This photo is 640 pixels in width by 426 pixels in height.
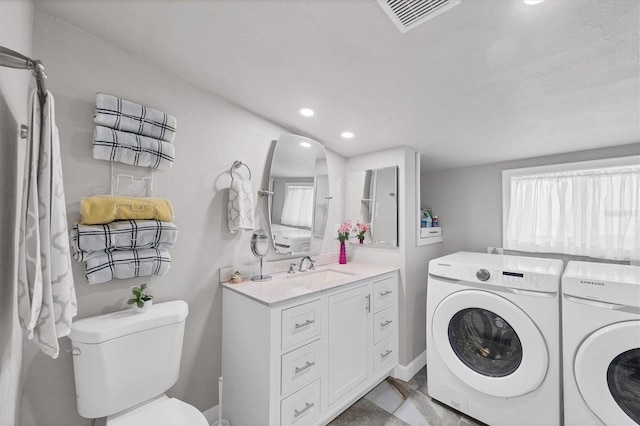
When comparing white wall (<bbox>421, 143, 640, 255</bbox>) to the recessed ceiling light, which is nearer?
the recessed ceiling light

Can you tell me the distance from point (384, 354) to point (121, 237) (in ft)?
6.63

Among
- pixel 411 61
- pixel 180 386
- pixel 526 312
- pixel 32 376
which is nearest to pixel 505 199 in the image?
pixel 526 312

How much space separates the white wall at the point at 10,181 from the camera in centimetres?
72

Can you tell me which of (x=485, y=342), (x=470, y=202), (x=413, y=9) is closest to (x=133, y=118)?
(x=413, y=9)

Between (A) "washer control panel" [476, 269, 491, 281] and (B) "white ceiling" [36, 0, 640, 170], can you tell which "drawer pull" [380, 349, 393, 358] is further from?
(B) "white ceiling" [36, 0, 640, 170]

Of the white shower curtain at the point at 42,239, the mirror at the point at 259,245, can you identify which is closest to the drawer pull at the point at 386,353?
the mirror at the point at 259,245

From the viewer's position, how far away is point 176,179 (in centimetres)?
155

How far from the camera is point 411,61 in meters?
1.23

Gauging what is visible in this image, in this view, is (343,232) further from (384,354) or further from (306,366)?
(306,366)

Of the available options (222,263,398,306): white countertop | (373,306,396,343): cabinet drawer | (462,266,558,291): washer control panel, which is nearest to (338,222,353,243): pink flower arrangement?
(222,263,398,306): white countertop

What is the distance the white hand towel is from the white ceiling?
595 millimetres

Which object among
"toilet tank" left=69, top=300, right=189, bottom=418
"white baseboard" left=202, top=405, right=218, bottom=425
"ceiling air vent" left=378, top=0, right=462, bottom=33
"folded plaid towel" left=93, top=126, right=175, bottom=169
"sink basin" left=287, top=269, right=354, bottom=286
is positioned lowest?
"white baseboard" left=202, top=405, right=218, bottom=425

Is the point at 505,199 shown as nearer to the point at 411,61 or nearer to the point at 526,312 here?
the point at 526,312

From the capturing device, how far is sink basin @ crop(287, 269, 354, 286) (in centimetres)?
205
